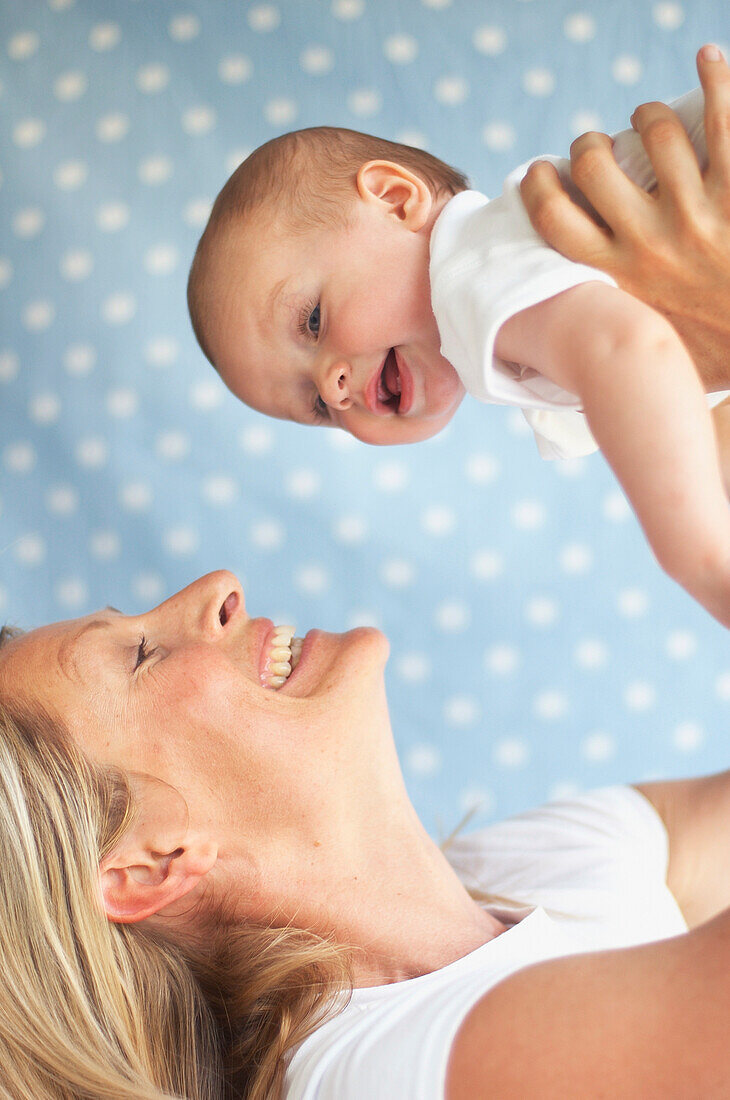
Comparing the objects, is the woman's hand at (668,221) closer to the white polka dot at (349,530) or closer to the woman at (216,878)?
the woman at (216,878)

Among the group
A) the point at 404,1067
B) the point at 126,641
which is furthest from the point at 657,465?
the point at 126,641

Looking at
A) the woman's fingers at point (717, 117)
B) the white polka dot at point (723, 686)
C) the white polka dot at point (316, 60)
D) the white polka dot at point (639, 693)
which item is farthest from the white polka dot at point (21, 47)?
the white polka dot at point (723, 686)

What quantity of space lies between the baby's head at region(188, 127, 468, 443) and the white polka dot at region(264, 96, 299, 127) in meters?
0.58

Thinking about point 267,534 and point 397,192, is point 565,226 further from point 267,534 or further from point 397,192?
point 267,534

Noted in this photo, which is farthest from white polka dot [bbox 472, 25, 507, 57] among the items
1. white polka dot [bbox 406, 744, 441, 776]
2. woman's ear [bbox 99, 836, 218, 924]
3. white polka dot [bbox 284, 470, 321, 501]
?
woman's ear [bbox 99, 836, 218, 924]

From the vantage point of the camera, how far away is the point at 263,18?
5.62 ft

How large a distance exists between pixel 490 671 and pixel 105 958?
1054 mm

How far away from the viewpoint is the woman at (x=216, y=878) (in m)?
0.98

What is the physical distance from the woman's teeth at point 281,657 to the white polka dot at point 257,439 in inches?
25.5

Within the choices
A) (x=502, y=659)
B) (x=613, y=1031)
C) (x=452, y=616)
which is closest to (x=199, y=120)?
(x=452, y=616)

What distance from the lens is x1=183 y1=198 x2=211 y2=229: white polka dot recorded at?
68.2 inches

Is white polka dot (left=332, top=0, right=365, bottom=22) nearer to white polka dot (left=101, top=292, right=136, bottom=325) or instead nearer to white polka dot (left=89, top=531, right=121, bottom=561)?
white polka dot (left=101, top=292, right=136, bottom=325)

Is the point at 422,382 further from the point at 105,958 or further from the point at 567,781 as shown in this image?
the point at 567,781

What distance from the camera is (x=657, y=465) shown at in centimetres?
69
